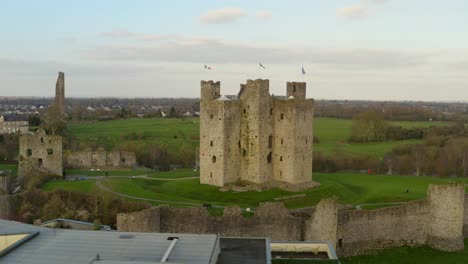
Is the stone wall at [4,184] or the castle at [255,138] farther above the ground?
the castle at [255,138]

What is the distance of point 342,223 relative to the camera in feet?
99.7

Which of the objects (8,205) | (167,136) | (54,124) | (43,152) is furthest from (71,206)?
(167,136)

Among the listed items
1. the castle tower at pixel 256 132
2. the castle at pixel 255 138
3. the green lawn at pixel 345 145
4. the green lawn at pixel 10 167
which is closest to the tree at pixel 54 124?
the green lawn at pixel 10 167

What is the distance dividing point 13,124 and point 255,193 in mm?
71956

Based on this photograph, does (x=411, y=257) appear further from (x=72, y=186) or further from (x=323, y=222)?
(x=72, y=186)

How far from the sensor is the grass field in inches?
2948

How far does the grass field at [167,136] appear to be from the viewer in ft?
246

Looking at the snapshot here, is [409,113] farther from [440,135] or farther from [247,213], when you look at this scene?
[247,213]

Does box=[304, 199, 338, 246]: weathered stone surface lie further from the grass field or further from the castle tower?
the grass field

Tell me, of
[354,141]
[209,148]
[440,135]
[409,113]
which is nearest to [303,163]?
[209,148]

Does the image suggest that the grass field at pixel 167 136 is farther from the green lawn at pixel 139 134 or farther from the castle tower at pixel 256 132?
the castle tower at pixel 256 132

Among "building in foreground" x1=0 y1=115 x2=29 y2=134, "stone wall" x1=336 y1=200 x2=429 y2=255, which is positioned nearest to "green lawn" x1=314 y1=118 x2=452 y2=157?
"stone wall" x1=336 y1=200 x2=429 y2=255

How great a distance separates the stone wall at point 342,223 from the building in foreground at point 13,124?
7155 cm

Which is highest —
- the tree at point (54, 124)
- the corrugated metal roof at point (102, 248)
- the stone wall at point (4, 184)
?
the tree at point (54, 124)
